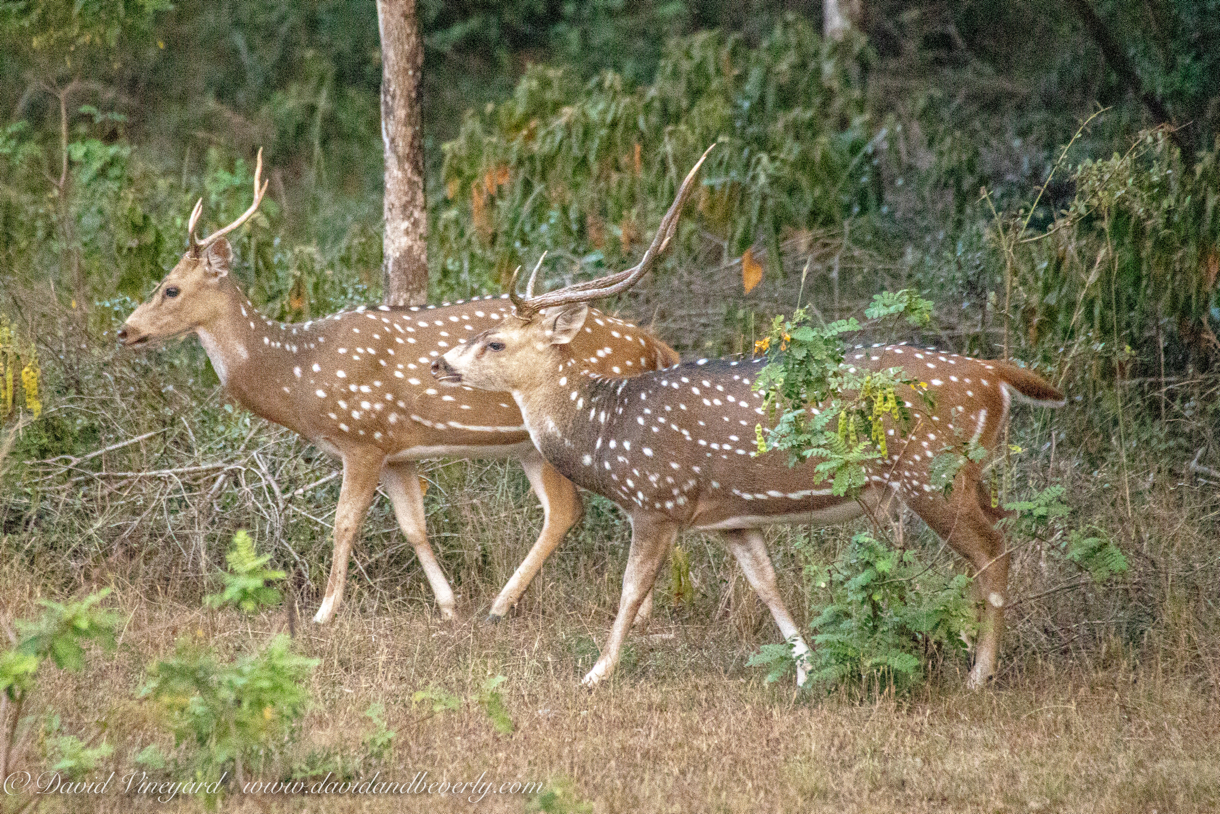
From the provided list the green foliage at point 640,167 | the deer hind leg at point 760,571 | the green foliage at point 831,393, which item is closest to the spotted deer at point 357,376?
the deer hind leg at point 760,571

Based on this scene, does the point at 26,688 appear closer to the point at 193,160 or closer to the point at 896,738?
the point at 896,738

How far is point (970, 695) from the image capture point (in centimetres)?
586

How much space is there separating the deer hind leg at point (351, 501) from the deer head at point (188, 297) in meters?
1.07

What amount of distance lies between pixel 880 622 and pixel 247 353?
3.61m

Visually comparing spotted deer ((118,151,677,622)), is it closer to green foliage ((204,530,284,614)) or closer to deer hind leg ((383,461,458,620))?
deer hind leg ((383,461,458,620))

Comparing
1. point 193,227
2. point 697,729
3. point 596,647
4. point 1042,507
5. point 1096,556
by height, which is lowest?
point 596,647

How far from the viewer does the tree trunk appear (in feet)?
28.6

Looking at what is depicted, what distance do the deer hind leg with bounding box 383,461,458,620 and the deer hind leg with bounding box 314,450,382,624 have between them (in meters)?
0.34

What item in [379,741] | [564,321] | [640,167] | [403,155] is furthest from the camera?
[640,167]

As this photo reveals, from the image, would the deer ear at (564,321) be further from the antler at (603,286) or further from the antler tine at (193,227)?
the antler tine at (193,227)

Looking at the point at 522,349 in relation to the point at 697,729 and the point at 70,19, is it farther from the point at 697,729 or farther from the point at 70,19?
the point at 70,19

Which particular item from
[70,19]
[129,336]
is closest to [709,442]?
[129,336]

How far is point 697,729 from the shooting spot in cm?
560

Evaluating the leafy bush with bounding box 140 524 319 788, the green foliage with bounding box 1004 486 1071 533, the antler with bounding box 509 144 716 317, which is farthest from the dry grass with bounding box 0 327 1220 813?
the antler with bounding box 509 144 716 317
